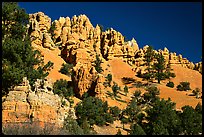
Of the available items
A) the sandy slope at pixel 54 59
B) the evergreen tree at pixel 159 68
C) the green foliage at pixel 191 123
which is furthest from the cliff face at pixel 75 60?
the green foliage at pixel 191 123

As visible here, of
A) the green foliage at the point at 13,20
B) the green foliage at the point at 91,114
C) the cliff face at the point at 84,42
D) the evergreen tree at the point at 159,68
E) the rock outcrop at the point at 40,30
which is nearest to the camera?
the green foliage at the point at 13,20

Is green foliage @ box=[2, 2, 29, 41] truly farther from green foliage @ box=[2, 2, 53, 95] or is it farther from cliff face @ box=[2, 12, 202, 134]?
cliff face @ box=[2, 12, 202, 134]

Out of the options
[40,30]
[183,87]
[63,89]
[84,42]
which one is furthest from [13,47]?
[40,30]

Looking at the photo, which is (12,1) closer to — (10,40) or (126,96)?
(10,40)

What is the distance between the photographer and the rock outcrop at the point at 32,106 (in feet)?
63.4

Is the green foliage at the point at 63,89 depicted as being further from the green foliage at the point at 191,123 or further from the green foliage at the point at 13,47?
the green foliage at the point at 13,47

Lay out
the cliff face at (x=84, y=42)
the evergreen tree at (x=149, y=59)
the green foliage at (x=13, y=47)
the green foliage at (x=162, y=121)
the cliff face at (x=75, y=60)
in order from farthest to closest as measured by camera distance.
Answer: the evergreen tree at (x=149, y=59), the cliff face at (x=84, y=42), the green foliage at (x=162, y=121), the cliff face at (x=75, y=60), the green foliage at (x=13, y=47)

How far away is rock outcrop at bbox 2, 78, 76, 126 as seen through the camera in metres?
19.3

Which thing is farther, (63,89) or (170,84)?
(170,84)

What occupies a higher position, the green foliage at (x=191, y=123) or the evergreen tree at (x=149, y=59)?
the evergreen tree at (x=149, y=59)

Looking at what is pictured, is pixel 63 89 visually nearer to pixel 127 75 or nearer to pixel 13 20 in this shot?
pixel 13 20

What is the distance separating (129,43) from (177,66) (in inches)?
623

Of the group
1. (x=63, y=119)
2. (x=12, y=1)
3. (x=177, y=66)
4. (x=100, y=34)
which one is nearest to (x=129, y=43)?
(x=100, y=34)

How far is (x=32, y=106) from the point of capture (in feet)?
71.4
